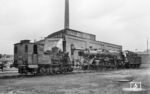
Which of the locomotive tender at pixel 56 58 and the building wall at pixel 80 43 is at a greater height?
the building wall at pixel 80 43

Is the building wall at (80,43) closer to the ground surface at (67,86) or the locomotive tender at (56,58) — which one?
the locomotive tender at (56,58)

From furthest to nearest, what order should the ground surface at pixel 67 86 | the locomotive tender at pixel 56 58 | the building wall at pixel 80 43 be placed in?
the building wall at pixel 80 43, the locomotive tender at pixel 56 58, the ground surface at pixel 67 86

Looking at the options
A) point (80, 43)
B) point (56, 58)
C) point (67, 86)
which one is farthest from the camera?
point (80, 43)

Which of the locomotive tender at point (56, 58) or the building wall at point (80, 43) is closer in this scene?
the locomotive tender at point (56, 58)

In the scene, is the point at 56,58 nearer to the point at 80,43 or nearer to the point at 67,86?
the point at 67,86

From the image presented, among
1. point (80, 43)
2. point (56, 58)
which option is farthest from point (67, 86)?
point (80, 43)

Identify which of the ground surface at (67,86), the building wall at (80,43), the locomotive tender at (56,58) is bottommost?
the ground surface at (67,86)

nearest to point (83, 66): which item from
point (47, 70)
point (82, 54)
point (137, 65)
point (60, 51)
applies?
point (82, 54)

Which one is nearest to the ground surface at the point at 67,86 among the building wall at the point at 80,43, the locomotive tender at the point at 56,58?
the locomotive tender at the point at 56,58

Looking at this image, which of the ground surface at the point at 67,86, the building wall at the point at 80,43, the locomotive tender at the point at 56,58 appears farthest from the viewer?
the building wall at the point at 80,43

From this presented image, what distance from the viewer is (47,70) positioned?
23.7m

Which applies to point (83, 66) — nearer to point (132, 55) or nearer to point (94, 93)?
point (132, 55)

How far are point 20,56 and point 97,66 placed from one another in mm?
15998

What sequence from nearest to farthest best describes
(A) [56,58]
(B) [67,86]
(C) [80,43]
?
(B) [67,86] < (A) [56,58] < (C) [80,43]
